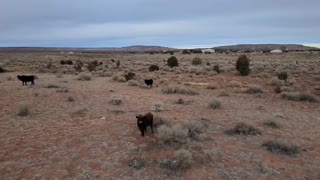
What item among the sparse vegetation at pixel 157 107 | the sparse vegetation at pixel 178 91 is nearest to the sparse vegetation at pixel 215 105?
the sparse vegetation at pixel 157 107

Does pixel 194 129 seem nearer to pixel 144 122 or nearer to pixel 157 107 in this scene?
pixel 144 122

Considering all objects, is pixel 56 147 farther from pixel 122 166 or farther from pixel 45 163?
pixel 122 166

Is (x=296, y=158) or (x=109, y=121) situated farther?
(x=109, y=121)

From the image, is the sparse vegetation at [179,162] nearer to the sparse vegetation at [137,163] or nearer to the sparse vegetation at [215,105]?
the sparse vegetation at [137,163]

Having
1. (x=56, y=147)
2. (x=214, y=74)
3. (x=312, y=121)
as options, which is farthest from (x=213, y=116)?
(x=214, y=74)

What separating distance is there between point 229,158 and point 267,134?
9.59 feet

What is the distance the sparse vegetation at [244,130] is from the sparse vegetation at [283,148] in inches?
55.2

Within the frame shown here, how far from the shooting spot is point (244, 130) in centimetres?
1165

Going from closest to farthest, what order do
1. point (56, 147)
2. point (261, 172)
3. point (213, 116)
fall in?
point (261, 172), point (56, 147), point (213, 116)

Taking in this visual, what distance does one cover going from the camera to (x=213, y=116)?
14258mm

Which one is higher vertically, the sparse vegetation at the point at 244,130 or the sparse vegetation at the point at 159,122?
the sparse vegetation at the point at 159,122

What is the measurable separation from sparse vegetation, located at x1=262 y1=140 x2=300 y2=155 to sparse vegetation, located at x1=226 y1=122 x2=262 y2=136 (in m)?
1.40

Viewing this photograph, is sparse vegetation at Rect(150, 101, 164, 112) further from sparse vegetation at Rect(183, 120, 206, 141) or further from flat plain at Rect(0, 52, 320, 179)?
sparse vegetation at Rect(183, 120, 206, 141)

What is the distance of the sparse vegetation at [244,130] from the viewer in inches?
Answer: 457
